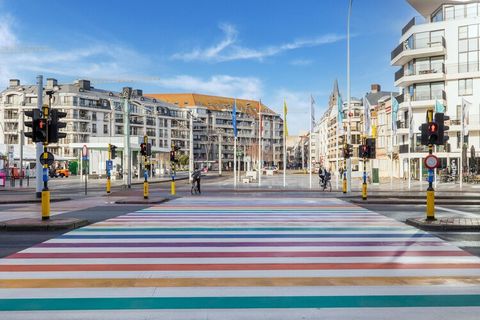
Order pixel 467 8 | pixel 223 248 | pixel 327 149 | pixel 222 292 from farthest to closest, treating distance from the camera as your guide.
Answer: pixel 327 149 → pixel 467 8 → pixel 223 248 → pixel 222 292

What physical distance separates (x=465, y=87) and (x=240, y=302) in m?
50.1

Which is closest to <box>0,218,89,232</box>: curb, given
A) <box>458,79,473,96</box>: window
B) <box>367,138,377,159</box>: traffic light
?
<box>367,138,377,159</box>: traffic light

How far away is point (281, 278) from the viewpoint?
6898 millimetres

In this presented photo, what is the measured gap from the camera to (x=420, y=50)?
49.6m

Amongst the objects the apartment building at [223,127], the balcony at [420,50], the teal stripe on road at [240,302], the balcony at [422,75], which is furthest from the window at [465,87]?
the apartment building at [223,127]

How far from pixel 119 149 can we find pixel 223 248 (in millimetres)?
45363

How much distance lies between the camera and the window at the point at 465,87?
159ft

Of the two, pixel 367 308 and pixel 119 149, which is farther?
pixel 119 149

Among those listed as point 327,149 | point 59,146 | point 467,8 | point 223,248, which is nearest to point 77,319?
point 223,248

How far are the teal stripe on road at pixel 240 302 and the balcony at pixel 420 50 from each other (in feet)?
159

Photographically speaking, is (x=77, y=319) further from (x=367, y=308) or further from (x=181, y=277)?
(x=367, y=308)

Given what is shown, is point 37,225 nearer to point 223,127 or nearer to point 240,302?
point 240,302

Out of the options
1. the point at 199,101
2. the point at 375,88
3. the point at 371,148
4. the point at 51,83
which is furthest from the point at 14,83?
the point at 371,148

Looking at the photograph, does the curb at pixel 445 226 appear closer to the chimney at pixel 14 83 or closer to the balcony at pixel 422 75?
the balcony at pixel 422 75
